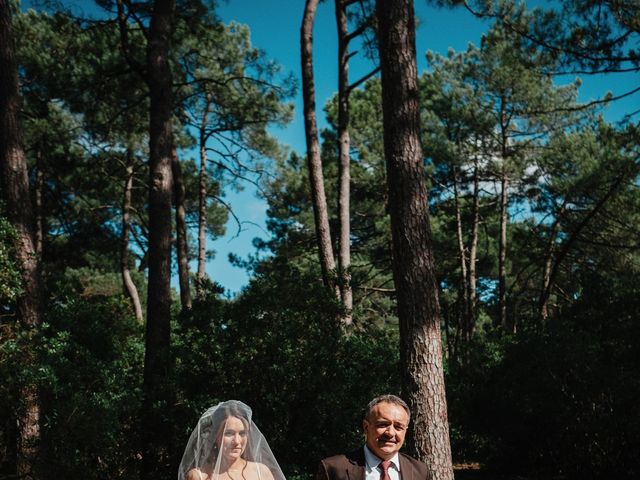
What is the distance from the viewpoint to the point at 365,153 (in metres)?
22.5

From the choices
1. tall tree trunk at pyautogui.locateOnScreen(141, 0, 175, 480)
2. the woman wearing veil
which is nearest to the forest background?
tall tree trunk at pyautogui.locateOnScreen(141, 0, 175, 480)

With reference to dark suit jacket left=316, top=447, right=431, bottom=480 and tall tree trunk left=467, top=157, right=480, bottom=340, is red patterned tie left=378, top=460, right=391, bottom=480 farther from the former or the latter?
tall tree trunk left=467, top=157, right=480, bottom=340

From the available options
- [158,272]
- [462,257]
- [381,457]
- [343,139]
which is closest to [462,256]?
[462,257]

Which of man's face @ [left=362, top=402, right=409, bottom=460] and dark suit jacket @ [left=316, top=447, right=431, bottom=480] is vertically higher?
man's face @ [left=362, top=402, right=409, bottom=460]

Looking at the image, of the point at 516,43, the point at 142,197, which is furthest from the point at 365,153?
the point at 516,43

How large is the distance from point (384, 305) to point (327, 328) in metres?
14.4

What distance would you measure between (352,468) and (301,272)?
232 inches

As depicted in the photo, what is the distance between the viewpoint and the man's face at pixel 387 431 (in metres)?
3.20

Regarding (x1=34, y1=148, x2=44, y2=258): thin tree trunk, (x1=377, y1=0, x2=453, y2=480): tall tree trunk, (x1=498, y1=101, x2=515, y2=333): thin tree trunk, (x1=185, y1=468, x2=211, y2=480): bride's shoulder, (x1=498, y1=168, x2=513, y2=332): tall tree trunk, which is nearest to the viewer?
(x1=185, y1=468, x2=211, y2=480): bride's shoulder

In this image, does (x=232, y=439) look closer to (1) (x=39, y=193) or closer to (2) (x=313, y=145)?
(2) (x=313, y=145)

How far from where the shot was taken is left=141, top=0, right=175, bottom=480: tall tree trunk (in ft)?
24.8

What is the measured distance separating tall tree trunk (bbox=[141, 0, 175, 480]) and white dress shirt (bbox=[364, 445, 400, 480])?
463cm

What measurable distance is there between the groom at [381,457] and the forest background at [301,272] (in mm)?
2799

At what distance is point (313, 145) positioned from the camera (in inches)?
432
